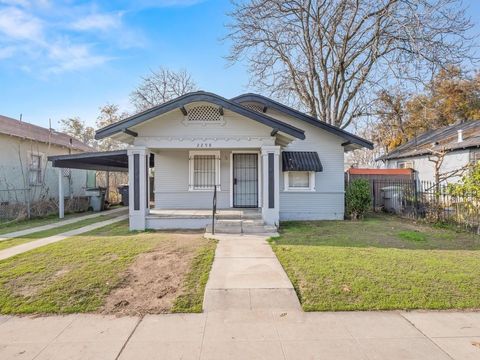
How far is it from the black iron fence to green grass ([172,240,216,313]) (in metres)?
7.80

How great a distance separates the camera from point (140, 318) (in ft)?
12.4

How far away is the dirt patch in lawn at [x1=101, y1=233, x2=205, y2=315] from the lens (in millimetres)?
4055

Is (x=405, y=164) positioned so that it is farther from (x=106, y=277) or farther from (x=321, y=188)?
(x=106, y=277)

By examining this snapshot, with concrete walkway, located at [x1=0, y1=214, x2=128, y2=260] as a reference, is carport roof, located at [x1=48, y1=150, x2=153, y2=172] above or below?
above

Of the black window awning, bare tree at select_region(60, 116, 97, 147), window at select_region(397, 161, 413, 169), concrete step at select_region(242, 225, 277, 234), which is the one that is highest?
bare tree at select_region(60, 116, 97, 147)

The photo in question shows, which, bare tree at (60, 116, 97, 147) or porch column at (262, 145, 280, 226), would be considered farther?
bare tree at (60, 116, 97, 147)

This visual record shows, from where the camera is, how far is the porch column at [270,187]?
9.12 meters

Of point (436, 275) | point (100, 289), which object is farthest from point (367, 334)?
point (100, 289)

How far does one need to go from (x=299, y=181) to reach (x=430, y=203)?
4601 millimetres

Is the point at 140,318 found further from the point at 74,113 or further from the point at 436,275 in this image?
the point at 74,113

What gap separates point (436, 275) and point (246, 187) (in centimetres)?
752

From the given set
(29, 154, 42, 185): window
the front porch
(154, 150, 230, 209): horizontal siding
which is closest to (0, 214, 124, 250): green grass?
the front porch

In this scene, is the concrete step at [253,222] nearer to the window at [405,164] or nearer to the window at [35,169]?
the window at [35,169]

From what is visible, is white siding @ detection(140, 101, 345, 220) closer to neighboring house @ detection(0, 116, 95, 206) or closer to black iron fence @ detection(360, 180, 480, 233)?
black iron fence @ detection(360, 180, 480, 233)
